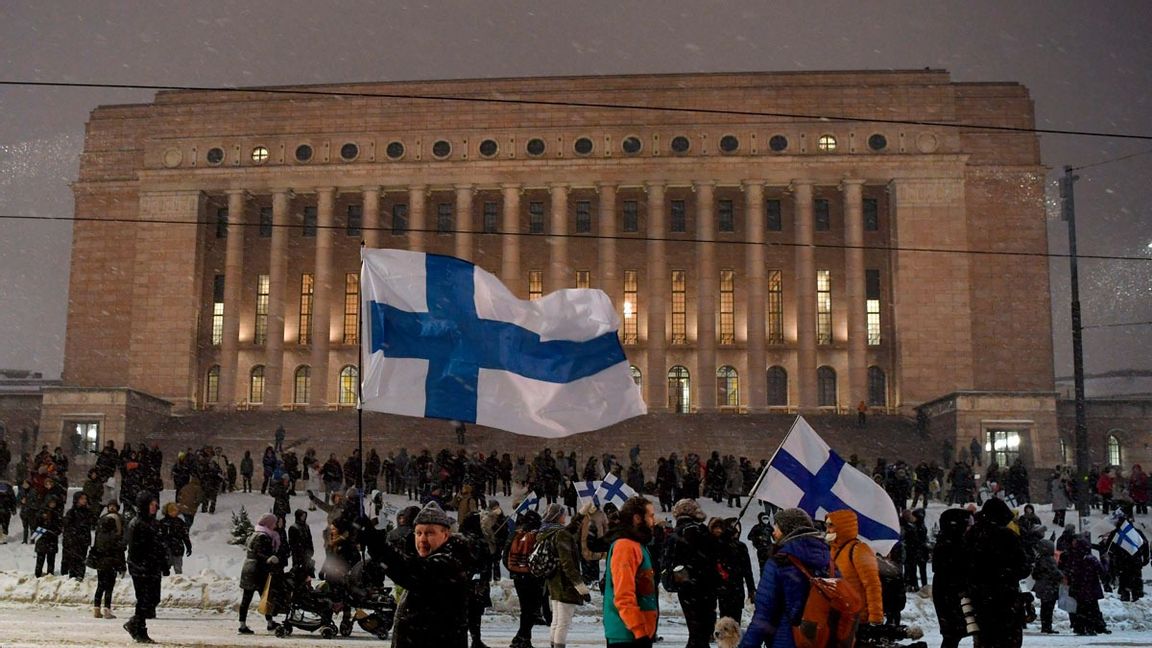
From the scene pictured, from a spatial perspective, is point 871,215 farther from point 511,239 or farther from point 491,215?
point 491,215

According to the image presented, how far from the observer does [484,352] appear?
36.7ft

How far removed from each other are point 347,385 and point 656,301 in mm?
16058

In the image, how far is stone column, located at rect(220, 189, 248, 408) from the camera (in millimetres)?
54438

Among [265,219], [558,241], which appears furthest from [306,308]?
[558,241]

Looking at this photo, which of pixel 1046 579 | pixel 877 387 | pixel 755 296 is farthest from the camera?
pixel 877 387

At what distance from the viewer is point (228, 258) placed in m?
55.2

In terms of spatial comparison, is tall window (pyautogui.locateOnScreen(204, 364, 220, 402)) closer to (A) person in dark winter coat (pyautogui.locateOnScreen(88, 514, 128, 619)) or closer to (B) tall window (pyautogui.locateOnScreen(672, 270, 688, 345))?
(B) tall window (pyautogui.locateOnScreen(672, 270, 688, 345))

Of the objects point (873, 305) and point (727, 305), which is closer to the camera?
point (873, 305)

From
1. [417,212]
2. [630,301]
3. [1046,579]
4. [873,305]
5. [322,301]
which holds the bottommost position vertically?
[1046,579]

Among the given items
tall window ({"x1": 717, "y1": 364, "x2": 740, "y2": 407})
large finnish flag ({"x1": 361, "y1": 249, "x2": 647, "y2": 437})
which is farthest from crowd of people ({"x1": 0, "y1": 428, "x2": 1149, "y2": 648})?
tall window ({"x1": 717, "y1": 364, "x2": 740, "y2": 407})

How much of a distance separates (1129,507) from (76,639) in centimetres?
2168

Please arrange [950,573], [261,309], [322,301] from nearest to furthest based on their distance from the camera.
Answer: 1. [950,573]
2. [322,301]
3. [261,309]

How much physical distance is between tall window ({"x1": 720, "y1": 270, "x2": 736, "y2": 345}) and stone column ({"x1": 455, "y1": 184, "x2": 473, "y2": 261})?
1210 cm

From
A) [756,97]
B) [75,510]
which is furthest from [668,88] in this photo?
[75,510]
